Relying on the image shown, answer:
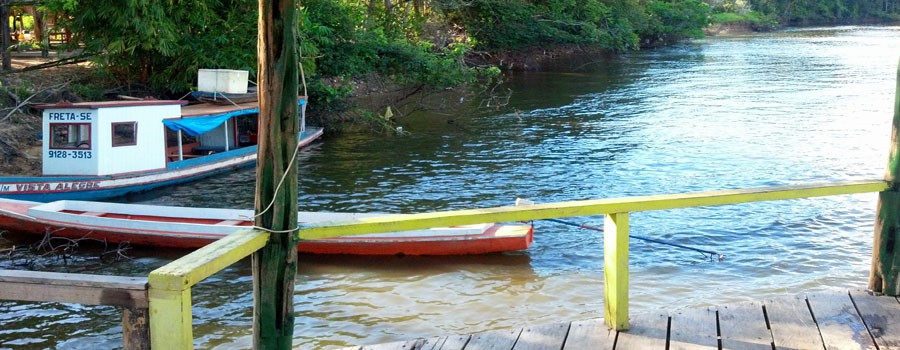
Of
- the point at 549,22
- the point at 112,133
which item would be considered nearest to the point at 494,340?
the point at 112,133

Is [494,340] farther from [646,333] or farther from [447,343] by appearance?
[646,333]

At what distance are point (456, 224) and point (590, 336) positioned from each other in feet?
3.54

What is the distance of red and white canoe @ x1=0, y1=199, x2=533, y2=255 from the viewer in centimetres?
1210

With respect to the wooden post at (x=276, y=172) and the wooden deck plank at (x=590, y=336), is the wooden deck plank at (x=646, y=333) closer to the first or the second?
the wooden deck plank at (x=590, y=336)

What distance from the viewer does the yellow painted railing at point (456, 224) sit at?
3461 millimetres

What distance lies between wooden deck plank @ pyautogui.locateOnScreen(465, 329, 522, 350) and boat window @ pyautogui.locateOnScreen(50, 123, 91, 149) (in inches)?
526

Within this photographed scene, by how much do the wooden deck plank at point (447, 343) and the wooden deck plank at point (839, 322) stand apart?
2.00 metres

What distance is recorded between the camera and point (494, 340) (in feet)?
15.9

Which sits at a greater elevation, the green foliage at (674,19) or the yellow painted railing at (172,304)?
the green foliage at (674,19)

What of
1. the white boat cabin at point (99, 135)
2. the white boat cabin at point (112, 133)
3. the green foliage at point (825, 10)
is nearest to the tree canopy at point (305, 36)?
the white boat cabin at point (112, 133)

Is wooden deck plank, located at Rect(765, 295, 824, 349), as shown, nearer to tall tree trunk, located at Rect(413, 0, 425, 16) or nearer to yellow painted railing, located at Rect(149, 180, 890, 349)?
yellow painted railing, located at Rect(149, 180, 890, 349)

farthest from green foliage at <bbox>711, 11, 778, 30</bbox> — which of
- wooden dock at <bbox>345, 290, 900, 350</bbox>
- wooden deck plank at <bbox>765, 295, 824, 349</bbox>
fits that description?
wooden dock at <bbox>345, 290, 900, 350</bbox>

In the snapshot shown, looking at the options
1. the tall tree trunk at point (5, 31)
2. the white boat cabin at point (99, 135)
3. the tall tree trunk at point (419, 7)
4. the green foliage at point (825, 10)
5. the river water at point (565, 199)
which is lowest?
the river water at point (565, 199)

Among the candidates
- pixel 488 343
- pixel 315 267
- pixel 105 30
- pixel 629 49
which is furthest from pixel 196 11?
pixel 629 49
